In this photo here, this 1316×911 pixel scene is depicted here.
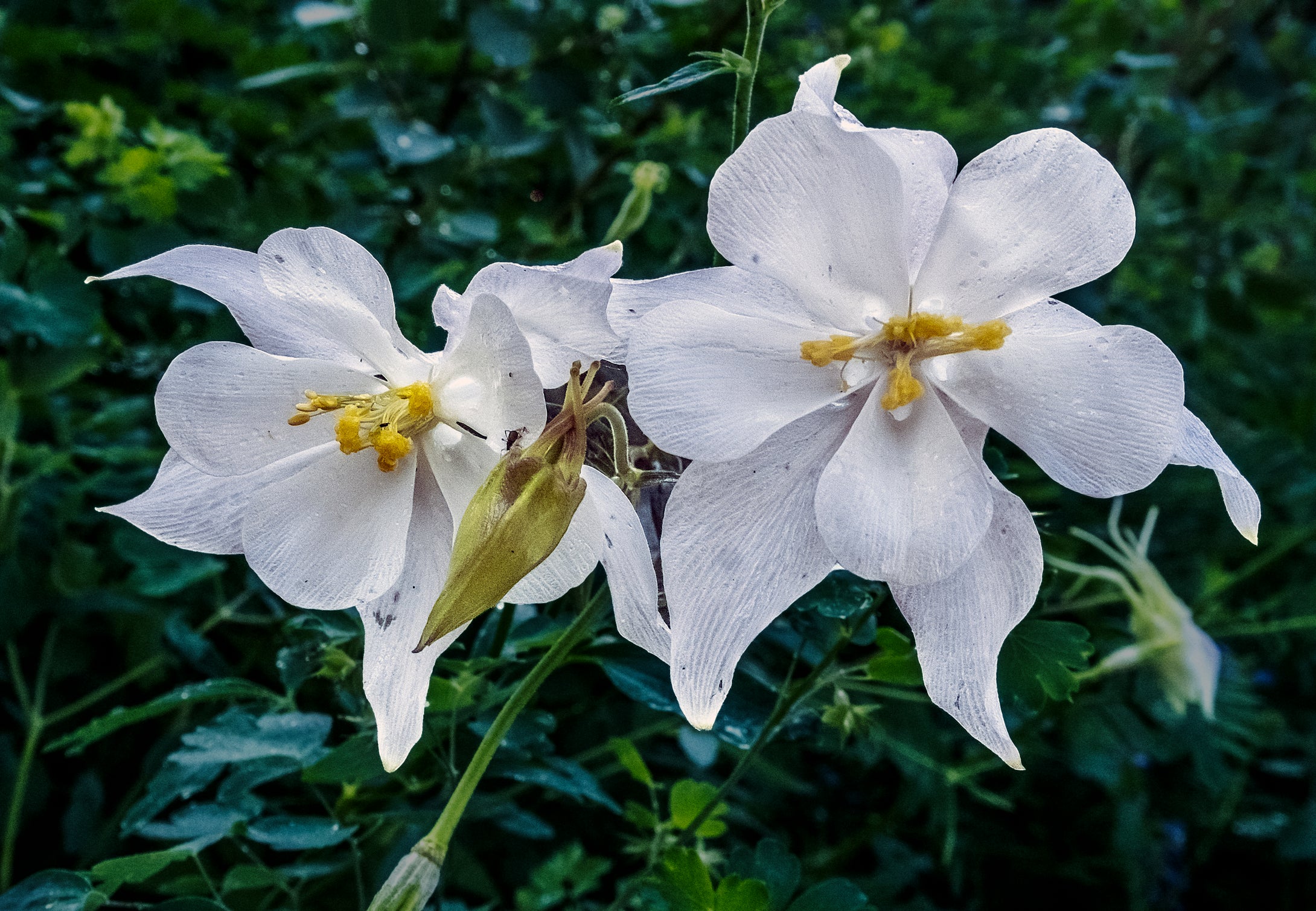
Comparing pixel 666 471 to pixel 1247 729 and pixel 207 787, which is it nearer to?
pixel 207 787

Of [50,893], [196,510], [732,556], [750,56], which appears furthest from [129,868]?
[750,56]

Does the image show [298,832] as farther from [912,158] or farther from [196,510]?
[912,158]

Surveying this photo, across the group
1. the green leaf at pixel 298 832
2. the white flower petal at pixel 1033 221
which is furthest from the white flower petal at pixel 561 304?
the green leaf at pixel 298 832

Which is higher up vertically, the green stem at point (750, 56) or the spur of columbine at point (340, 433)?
the green stem at point (750, 56)

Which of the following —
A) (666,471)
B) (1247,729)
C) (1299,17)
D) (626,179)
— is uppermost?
(666,471)

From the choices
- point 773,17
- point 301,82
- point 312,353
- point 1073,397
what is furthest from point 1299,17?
point 312,353

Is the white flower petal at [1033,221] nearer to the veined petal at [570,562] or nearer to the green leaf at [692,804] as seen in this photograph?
the veined petal at [570,562]
